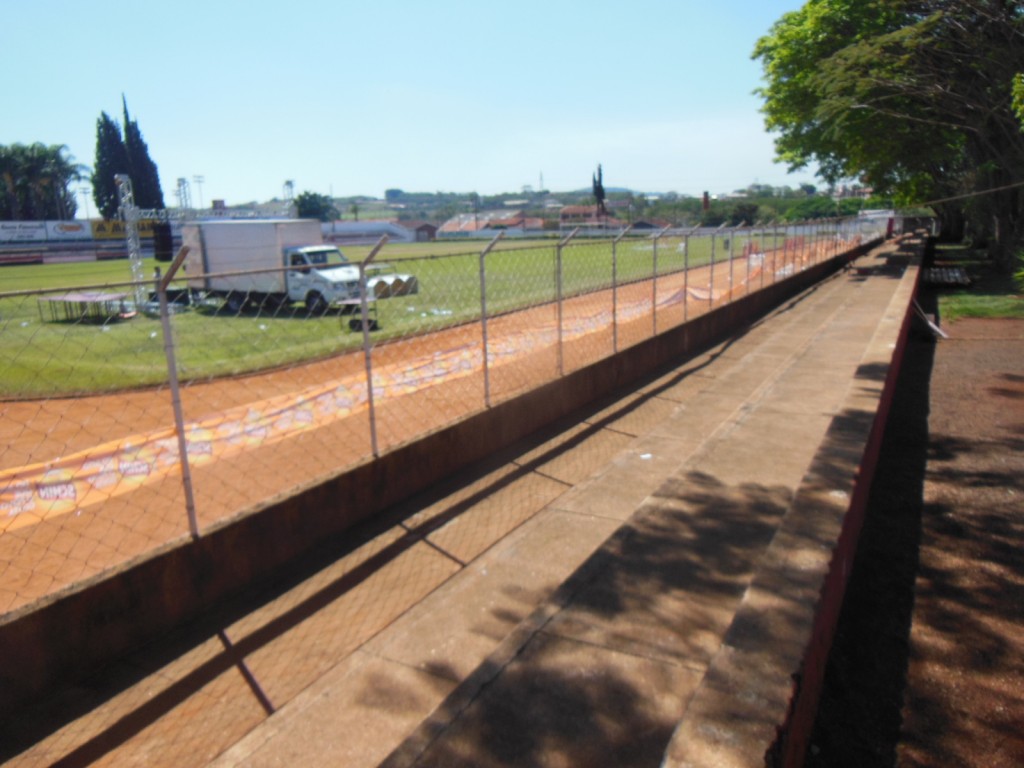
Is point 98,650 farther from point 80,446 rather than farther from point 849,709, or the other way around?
point 80,446

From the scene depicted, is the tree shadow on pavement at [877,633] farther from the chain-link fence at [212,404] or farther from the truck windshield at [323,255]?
the truck windshield at [323,255]

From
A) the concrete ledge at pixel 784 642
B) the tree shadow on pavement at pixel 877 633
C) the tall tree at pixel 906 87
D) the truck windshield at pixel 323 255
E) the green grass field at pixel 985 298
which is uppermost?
the tall tree at pixel 906 87

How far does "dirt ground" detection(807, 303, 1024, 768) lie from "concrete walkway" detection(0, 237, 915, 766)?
0.67 m

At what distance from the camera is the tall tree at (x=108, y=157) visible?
5988cm

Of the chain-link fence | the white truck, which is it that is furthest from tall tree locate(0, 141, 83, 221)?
the chain-link fence

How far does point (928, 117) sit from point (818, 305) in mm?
9321

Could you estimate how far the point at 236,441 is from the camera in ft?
25.8

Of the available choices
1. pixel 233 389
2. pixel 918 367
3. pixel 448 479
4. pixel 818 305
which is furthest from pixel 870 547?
pixel 818 305

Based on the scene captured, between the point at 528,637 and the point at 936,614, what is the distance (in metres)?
2.53

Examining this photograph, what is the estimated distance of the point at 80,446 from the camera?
8352mm

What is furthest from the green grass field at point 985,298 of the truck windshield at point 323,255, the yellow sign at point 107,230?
the yellow sign at point 107,230

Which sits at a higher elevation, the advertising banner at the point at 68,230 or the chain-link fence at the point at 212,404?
the advertising banner at the point at 68,230

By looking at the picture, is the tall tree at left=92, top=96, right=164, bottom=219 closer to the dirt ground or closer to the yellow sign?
the yellow sign

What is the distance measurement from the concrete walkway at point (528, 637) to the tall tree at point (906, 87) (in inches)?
473
